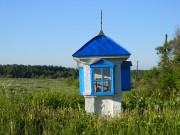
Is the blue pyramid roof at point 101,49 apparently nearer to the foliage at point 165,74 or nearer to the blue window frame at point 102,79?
the blue window frame at point 102,79

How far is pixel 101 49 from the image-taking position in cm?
646

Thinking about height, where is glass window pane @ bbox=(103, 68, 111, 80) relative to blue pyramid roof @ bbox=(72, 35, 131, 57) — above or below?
below

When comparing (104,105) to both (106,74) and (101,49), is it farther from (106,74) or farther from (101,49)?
(101,49)

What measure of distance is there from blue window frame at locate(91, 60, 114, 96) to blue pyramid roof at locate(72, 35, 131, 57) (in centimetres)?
19

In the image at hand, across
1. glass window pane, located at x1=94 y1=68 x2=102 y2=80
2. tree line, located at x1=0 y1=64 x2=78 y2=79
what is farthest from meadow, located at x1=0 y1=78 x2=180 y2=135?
tree line, located at x1=0 y1=64 x2=78 y2=79

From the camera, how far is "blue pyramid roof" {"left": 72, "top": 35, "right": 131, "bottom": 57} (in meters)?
6.35

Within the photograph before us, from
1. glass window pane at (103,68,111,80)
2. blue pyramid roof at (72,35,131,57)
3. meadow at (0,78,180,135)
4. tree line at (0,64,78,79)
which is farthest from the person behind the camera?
tree line at (0,64,78,79)

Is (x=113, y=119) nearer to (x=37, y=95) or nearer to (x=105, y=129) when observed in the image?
(x=105, y=129)

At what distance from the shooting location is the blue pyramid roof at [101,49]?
6.35 meters

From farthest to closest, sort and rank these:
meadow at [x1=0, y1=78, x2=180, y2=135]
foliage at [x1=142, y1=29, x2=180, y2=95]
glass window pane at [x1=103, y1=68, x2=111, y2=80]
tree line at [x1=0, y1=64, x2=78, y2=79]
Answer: tree line at [x1=0, y1=64, x2=78, y2=79]
foliage at [x1=142, y1=29, x2=180, y2=95]
glass window pane at [x1=103, y1=68, x2=111, y2=80]
meadow at [x1=0, y1=78, x2=180, y2=135]

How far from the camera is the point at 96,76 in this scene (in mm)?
6727

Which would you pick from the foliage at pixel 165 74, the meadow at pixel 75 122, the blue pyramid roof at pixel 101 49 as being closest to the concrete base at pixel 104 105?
the meadow at pixel 75 122

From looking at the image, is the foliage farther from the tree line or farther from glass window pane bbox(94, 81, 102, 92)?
the tree line

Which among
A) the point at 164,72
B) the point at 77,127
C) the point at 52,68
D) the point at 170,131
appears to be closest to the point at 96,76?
the point at 77,127
